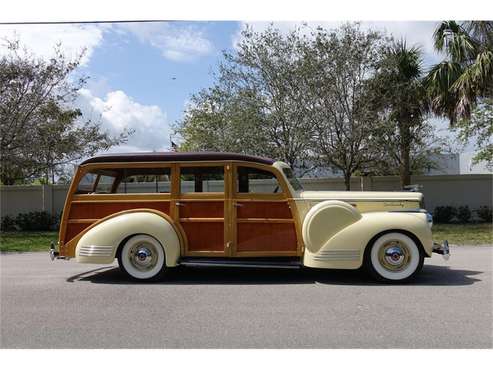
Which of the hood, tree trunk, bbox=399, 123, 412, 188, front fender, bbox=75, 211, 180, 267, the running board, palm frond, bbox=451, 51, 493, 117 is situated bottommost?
the running board

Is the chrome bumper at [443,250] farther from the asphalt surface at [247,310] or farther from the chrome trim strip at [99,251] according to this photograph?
the chrome trim strip at [99,251]

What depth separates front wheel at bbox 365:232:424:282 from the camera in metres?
7.59

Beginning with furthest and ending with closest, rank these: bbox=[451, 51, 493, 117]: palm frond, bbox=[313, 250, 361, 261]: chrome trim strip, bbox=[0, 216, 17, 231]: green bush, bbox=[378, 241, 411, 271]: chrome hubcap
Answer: bbox=[0, 216, 17, 231]: green bush < bbox=[451, 51, 493, 117]: palm frond < bbox=[378, 241, 411, 271]: chrome hubcap < bbox=[313, 250, 361, 261]: chrome trim strip

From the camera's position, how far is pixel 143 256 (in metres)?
7.98

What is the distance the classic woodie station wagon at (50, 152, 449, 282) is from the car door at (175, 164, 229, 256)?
0.01 meters

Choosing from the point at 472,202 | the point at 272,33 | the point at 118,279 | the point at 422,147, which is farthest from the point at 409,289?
the point at 422,147

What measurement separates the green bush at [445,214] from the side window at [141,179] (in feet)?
43.1

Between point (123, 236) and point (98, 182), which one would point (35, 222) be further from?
point (123, 236)

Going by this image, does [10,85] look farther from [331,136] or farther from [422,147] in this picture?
[422,147]

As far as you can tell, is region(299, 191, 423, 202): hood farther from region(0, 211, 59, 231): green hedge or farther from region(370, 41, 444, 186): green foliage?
region(0, 211, 59, 231): green hedge

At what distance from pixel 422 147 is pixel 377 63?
17.2ft

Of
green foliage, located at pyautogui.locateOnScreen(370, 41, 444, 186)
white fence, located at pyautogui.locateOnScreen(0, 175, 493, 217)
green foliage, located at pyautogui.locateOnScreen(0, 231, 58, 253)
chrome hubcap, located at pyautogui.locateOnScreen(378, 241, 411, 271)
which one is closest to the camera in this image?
chrome hubcap, located at pyautogui.locateOnScreen(378, 241, 411, 271)

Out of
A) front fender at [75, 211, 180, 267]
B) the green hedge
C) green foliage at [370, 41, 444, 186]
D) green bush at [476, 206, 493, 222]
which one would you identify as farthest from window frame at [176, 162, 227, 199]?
green bush at [476, 206, 493, 222]

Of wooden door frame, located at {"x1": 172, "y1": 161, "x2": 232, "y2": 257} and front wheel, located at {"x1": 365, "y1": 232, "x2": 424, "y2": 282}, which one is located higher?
wooden door frame, located at {"x1": 172, "y1": 161, "x2": 232, "y2": 257}
